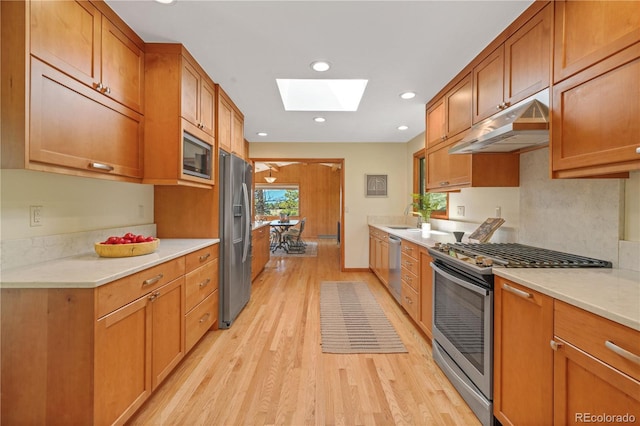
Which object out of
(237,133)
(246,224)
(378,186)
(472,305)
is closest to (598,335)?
(472,305)

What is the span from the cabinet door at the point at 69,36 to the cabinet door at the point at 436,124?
9.42 ft

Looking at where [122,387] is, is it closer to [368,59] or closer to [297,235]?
[368,59]

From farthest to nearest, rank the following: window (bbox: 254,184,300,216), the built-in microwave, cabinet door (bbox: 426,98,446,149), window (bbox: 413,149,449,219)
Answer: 1. window (bbox: 254,184,300,216)
2. window (bbox: 413,149,449,219)
3. cabinet door (bbox: 426,98,446,149)
4. the built-in microwave

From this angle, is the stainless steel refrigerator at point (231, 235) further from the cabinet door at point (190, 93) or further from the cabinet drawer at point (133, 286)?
the cabinet drawer at point (133, 286)

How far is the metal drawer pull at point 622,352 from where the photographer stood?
93 cm

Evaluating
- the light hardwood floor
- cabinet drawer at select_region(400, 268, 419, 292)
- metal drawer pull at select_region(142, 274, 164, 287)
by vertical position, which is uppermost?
metal drawer pull at select_region(142, 274, 164, 287)

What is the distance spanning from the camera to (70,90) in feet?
5.31

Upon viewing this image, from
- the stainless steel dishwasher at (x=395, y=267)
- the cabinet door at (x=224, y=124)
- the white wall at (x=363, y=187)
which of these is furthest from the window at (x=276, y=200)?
the cabinet door at (x=224, y=124)

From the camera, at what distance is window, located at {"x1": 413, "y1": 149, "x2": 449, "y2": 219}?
412 centimetres

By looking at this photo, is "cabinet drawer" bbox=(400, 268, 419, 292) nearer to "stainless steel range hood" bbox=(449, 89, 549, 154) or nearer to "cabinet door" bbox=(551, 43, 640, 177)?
"stainless steel range hood" bbox=(449, 89, 549, 154)

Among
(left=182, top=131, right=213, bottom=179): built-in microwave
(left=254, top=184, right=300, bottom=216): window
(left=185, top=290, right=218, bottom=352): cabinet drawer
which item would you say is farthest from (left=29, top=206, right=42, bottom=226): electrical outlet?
(left=254, top=184, right=300, bottom=216): window

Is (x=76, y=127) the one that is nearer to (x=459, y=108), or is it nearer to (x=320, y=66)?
(x=320, y=66)

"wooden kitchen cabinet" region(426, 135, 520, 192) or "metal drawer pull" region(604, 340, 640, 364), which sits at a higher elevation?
"wooden kitchen cabinet" region(426, 135, 520, 192)

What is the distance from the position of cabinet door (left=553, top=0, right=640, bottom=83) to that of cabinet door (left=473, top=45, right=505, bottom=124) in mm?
511
